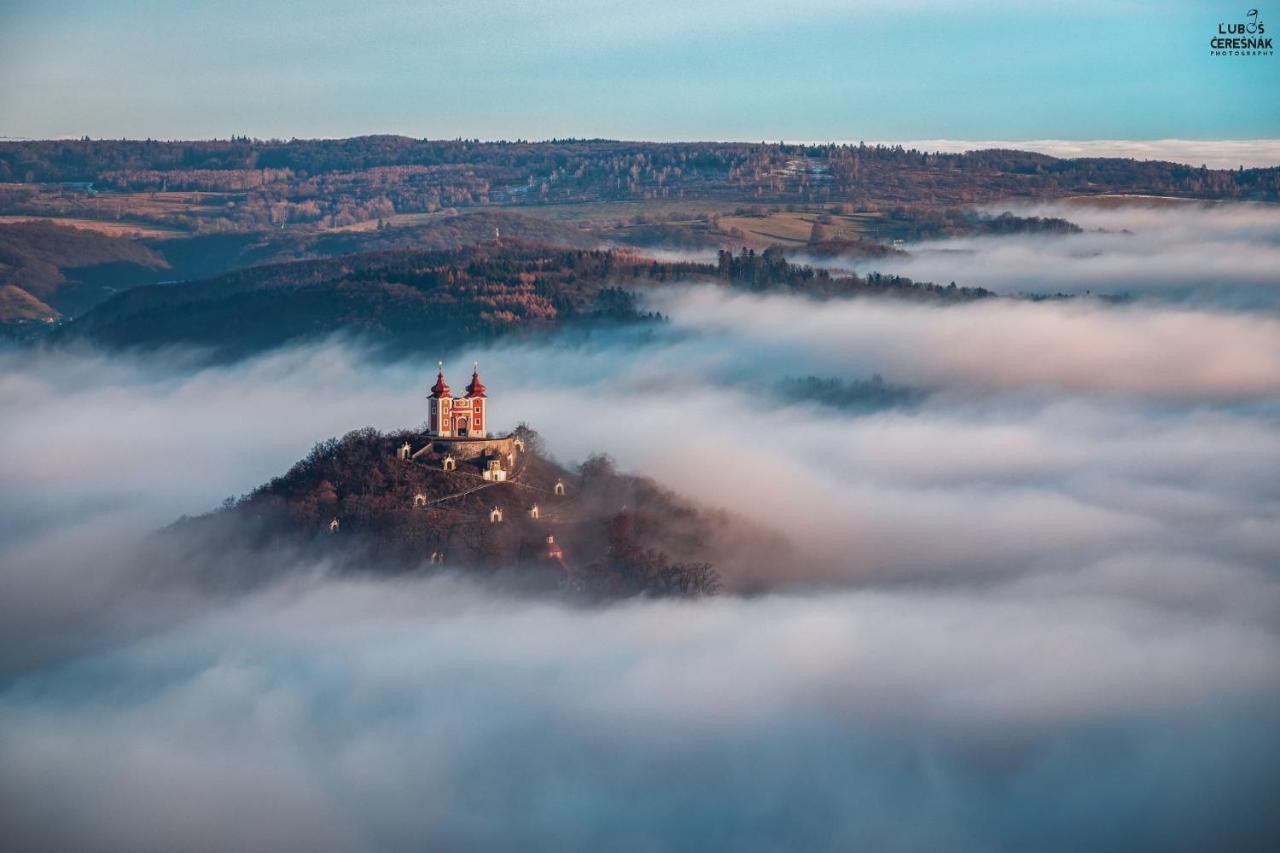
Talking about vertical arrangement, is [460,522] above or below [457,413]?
below

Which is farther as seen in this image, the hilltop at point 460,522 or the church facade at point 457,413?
the church facade at point 457,413

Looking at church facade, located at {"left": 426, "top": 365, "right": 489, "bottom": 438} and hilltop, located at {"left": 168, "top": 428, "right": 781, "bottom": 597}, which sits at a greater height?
church facade, located at {"left": 426, "top": 365, "right": 489, "bottom": 438}

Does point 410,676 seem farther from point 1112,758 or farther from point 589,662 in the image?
point 1112,758

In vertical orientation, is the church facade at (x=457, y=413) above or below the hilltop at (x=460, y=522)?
above

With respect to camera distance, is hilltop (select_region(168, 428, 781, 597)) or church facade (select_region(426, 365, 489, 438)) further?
church facade (select_region(426, 365, 489, 438))

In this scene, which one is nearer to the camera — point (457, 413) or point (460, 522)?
point (460, 522)

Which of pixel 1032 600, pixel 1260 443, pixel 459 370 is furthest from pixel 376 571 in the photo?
pixel 1260 443

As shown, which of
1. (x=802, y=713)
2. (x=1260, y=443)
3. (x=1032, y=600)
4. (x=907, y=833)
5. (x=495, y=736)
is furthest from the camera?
(x=1260, y=443)

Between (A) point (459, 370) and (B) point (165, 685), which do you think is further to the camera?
(A) point (459, 370)
